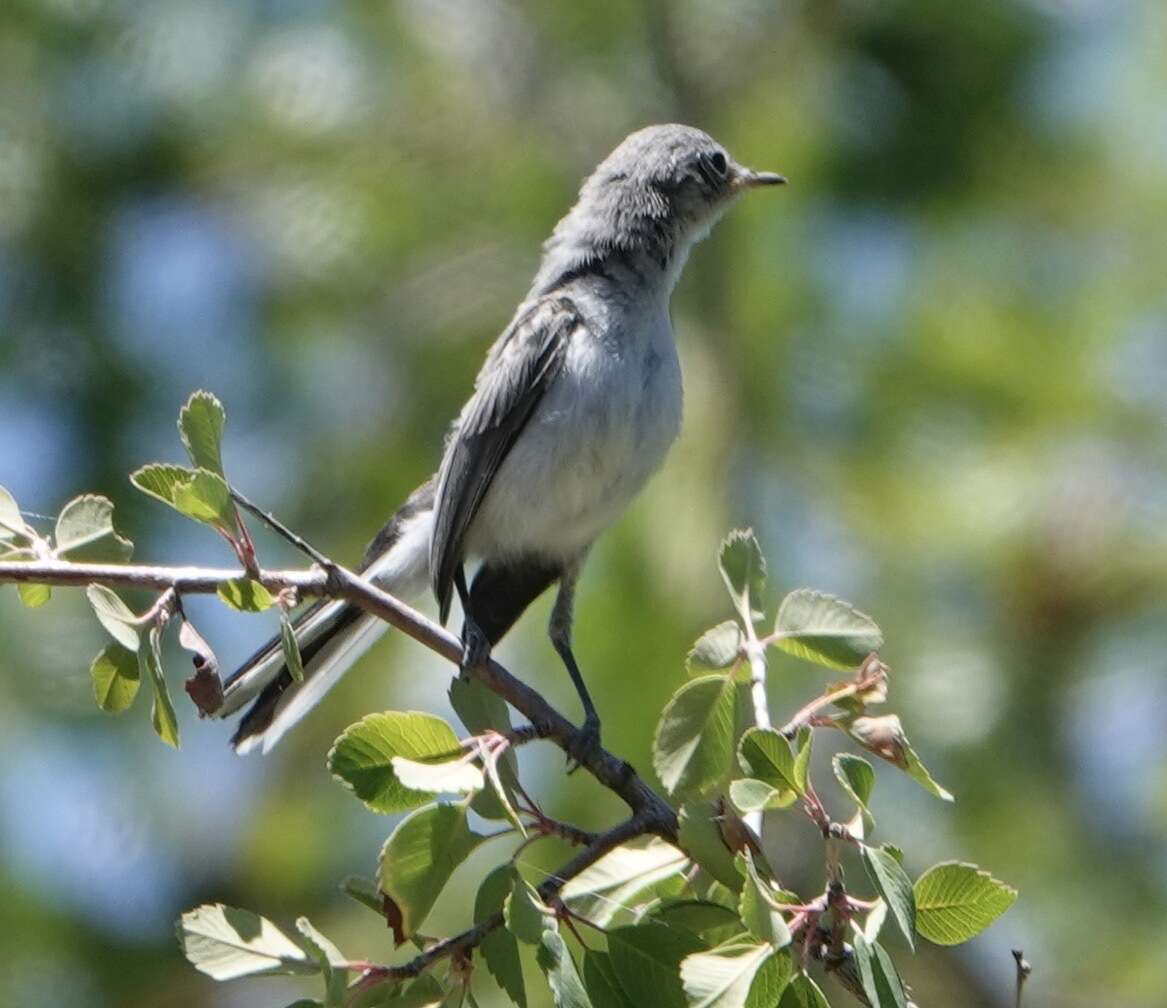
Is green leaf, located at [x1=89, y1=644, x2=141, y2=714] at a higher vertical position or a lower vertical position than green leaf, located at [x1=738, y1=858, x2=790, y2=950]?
higher

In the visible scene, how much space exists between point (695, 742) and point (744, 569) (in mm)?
222

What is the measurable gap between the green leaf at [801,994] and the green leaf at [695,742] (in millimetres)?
344

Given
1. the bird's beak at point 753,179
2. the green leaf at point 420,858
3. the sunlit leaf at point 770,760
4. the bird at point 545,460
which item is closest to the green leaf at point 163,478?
the green leaf at point 420,858

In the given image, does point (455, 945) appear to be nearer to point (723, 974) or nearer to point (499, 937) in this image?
point (499, 937)

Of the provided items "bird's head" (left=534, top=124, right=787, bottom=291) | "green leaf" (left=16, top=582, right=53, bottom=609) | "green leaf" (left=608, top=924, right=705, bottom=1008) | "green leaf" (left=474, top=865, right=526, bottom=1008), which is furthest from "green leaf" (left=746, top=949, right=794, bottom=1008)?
"bird's head" (left=534, top=124, right=787, bottom=291)

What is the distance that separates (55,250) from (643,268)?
2.20 m

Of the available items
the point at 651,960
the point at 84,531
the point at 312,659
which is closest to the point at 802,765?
the point at 651,960

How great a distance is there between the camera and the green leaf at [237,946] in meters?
1.51

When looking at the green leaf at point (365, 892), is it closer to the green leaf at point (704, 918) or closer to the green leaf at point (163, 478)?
the green leaf at point (704, 918)

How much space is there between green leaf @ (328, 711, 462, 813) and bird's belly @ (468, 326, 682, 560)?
1.43 metres

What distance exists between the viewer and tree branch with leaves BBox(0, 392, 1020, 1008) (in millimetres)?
1440

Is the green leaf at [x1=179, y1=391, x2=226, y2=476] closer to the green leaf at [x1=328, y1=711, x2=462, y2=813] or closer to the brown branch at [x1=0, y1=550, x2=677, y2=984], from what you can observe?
the brown branch at [x1=0, y1=550, x2=677, y2=984]

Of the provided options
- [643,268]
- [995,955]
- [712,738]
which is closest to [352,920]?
[995,955]

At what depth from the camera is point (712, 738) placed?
5.69 ft
